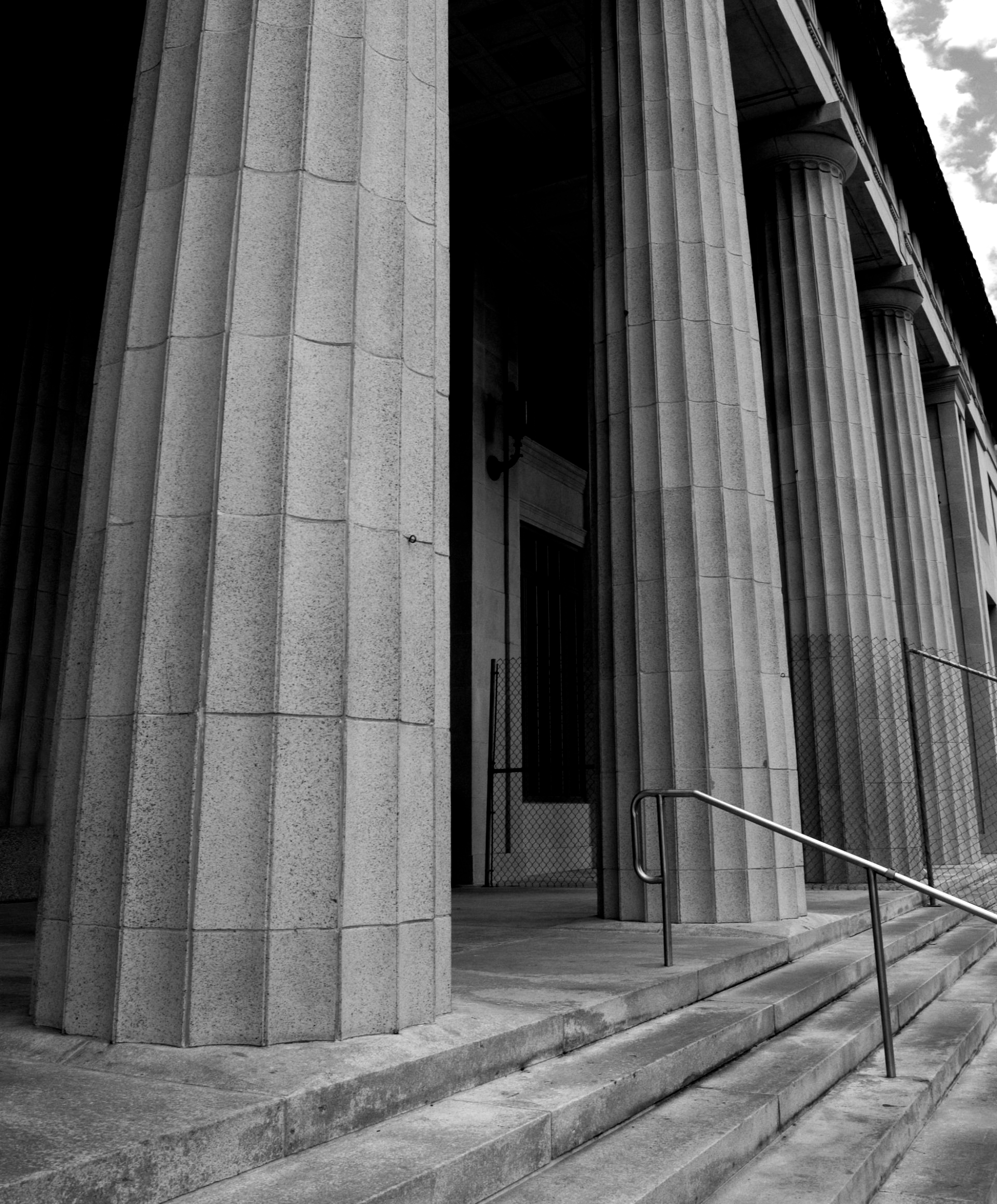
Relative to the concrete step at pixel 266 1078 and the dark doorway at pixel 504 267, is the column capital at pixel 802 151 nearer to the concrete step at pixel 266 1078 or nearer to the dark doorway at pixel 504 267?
the dark doorway at pixel 504 267

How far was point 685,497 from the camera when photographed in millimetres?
9984

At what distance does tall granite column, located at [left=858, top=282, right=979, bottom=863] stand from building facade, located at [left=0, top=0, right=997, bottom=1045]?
0.28ft

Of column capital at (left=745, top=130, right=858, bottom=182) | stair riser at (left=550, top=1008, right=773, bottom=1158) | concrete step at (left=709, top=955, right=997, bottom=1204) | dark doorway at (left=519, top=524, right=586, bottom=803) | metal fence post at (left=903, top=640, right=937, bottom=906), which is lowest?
concrete step at (left=709, top=955, right=997, bottom=1204)

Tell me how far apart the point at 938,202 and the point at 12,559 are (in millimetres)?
18838

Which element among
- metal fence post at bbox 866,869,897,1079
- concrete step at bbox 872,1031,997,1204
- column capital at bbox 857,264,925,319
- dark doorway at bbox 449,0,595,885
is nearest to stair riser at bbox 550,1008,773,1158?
metal fence post at bbox 866,869,897,1079

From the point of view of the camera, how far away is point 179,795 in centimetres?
466

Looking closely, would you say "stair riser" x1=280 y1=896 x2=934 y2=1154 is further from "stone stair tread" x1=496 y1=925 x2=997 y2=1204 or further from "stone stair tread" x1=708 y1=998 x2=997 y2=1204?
"stone stair tread" x1=708 y1=998 x2=997 y2=1204

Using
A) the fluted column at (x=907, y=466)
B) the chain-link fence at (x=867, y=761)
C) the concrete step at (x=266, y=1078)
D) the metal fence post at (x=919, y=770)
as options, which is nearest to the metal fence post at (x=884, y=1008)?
the concrete step at (x=266, y=1078)

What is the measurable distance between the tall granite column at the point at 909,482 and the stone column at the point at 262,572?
14.1 metres

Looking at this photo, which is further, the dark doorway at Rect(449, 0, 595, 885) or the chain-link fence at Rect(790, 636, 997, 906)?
the dark doorway at Rect(449, 0, 595, 885)

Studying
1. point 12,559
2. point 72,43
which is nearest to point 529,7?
point 72,43

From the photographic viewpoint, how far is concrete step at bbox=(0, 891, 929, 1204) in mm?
3145

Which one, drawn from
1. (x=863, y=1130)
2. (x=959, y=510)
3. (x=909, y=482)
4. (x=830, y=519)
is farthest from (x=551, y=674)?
(x=863, y=1130)

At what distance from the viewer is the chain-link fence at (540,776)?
54.2 ft
